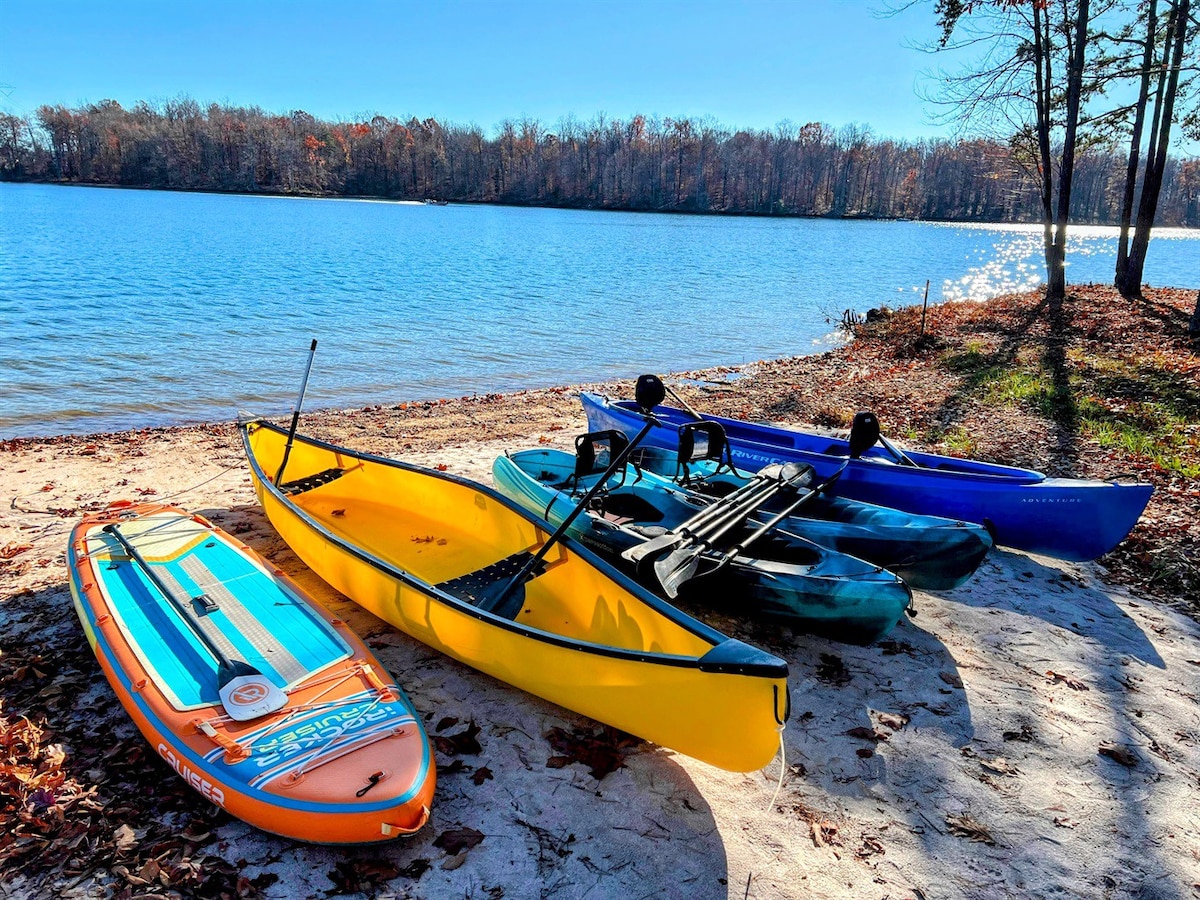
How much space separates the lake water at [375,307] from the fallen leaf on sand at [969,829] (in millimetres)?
12000

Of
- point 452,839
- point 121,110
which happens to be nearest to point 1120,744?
point 452,839

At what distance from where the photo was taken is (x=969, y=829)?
380cm

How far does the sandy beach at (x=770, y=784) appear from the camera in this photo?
3455 mm

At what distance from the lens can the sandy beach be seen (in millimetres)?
3455

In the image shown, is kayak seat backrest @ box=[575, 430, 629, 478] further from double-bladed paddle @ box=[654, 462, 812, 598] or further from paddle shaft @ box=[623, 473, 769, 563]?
double-bladed paddle @ box=[654, 462, 812, 598]

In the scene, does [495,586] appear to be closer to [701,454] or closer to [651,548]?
[651,548]

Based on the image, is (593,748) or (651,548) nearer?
(593,748)

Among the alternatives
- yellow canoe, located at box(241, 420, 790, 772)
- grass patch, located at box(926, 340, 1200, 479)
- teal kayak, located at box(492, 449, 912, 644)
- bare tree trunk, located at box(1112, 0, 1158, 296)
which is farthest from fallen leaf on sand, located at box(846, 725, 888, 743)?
bare tree trunk, located at box(1112, 0, 1158, 296)

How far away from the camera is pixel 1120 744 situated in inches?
175

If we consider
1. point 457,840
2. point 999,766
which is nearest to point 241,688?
point 457,840

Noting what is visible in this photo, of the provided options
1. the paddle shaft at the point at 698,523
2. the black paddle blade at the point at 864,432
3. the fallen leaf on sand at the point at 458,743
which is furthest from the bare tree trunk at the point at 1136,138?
the fallen leaf on sand at the point at 458,743

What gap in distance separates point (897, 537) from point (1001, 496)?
1435 millimetres

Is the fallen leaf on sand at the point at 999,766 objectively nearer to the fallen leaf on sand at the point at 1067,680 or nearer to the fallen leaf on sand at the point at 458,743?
the fallen leaf on sand at the point at 1067,680

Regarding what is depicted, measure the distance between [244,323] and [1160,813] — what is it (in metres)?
21.4
